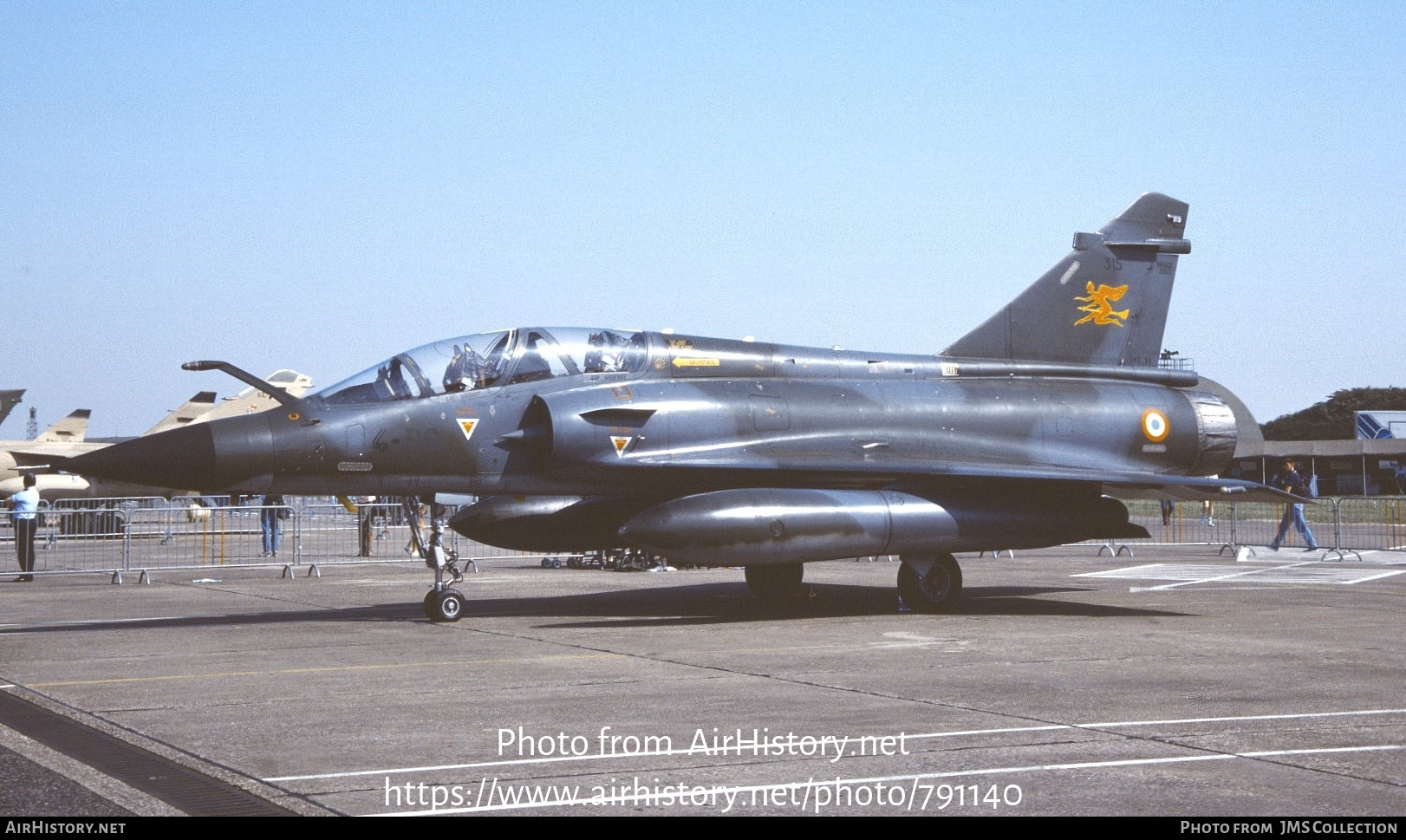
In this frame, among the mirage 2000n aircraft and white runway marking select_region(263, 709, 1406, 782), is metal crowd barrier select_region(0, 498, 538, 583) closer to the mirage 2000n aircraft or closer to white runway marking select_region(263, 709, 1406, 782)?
the mirage 2000n aircraft

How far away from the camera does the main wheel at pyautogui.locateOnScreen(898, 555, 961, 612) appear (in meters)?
14.1

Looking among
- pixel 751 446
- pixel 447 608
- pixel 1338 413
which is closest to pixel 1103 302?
pixel 751 446

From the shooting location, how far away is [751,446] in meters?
13.7

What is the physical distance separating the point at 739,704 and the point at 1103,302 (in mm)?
10713

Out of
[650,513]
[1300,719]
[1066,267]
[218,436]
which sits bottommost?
[1300,719]

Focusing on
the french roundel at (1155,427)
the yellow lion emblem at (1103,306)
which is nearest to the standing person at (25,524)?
the yellow lion emblem at (1103,306)

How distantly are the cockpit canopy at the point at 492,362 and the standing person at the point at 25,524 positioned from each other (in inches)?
422

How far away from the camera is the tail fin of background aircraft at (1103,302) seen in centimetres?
1638

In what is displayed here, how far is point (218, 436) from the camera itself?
11562 mm

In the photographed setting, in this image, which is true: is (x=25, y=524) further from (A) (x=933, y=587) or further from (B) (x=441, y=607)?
(A) (x=933, y=587)

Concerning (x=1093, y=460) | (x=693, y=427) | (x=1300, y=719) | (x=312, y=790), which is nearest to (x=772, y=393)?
(x=693, y=427)

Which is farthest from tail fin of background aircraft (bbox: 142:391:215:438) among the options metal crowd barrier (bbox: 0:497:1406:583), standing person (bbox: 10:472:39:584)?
standing person (bbox: 10:472:39:584)

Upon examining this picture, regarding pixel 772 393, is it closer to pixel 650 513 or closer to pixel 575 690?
pixel 650 513
